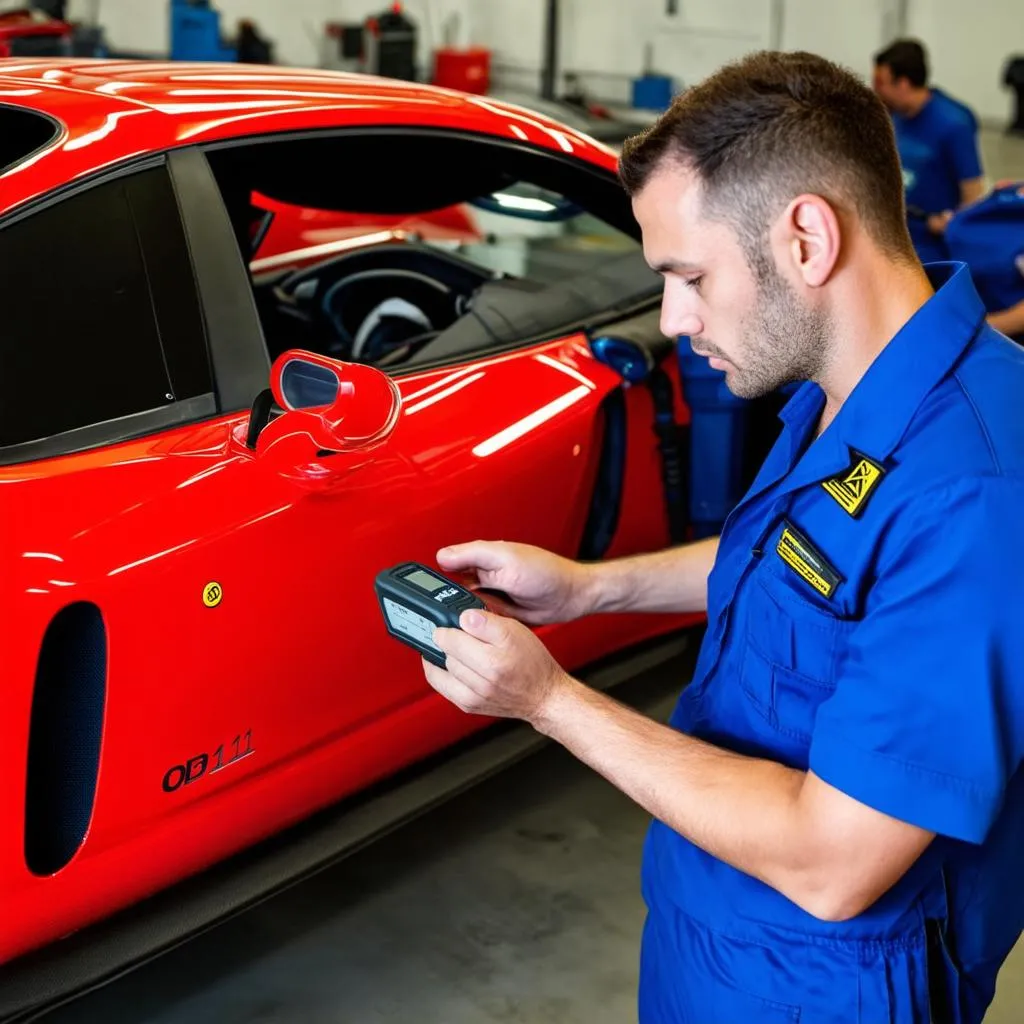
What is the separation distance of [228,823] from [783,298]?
1.15m

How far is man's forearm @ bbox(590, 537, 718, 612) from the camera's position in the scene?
1913 millimetres

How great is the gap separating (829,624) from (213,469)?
92 centimetres

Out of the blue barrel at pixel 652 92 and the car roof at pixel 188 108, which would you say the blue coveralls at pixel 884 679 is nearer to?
the car roof at pixel 188 108

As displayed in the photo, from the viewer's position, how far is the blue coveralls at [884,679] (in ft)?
3.99

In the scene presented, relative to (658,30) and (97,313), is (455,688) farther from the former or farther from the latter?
(658,30)

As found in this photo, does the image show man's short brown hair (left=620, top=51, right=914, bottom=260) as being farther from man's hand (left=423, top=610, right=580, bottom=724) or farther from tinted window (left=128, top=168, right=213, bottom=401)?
tinted window (left=128, top=168, right=213, bottom=401)

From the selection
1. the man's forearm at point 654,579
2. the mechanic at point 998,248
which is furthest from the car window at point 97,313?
the mechanic at point 998,248

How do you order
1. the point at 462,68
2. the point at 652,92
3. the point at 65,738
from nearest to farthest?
the point at 65,738
the point at 652,92
the point at 462,68

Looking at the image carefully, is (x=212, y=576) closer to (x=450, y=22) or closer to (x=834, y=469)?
(x=834, y=469)

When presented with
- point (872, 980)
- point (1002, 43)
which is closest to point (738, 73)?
point (872, 980)

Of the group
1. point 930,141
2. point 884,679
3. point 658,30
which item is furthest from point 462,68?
point 884,679

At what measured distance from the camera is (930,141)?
562 centimetres

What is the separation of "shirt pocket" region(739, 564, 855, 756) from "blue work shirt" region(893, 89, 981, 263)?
4.46m

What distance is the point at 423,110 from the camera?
237 cm
